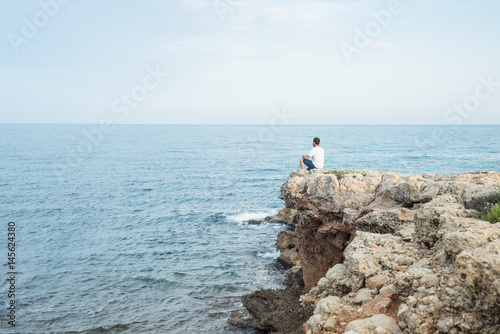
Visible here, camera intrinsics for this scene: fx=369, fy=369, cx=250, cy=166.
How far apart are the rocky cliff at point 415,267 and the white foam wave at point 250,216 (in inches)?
1003

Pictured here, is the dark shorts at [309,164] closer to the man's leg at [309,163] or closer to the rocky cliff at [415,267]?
the man's leg at [309,163]

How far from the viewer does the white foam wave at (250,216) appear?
135ft

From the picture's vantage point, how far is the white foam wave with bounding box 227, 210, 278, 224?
1623 inches

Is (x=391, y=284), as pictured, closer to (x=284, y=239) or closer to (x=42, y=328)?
(x=42, y=328)

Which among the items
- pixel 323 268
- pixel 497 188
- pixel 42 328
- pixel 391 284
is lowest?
pixel 42 328

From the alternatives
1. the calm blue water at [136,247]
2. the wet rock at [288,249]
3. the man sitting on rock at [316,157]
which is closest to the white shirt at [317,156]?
the man sitting on rock at [316,157]

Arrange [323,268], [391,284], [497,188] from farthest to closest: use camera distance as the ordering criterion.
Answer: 1. [323,268]
2. [497,188]
3. [391,284]

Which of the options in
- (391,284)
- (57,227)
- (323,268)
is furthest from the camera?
(57,227)

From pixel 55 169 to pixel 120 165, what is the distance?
42.0 feet

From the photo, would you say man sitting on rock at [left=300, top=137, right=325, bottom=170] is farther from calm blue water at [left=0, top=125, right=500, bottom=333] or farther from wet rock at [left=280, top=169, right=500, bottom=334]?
calm blue water at [left=0, top=125, right=500, bottom=333]

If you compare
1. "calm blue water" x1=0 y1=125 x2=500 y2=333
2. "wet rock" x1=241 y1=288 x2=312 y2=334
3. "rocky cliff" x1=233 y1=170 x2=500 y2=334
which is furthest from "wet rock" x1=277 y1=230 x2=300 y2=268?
"rocky cliff" x1=233 y1=170 x2=500 y2=334

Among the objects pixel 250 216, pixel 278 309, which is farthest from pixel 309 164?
pixel 250 216

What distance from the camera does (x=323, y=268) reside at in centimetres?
1897

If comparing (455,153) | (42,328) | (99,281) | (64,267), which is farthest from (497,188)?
(455,153)
